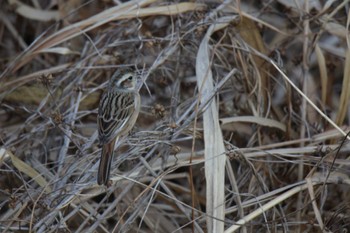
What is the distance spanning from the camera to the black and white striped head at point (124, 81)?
12.2ft

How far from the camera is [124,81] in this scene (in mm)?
3730

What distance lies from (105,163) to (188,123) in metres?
0.52

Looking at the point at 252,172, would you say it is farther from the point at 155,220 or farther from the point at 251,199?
the point at 155,220

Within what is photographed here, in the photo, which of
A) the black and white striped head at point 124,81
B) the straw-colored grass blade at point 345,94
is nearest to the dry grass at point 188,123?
the straw-colored grass blade at point 345,94

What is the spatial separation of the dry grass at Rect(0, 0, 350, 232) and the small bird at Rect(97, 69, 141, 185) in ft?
0.26

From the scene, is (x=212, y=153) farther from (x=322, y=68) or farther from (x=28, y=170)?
(x=322, y=68)

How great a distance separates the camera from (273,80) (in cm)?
427

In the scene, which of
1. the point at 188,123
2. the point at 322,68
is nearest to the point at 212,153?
the point at 188,123

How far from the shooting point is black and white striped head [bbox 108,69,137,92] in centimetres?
372

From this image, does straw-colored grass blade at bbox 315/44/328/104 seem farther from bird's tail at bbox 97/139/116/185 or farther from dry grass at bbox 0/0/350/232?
bird's tail at bbox 97/139/116/185

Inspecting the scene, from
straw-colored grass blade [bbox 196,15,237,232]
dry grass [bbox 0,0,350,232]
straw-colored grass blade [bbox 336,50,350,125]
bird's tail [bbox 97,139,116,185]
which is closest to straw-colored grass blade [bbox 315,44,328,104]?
dry grass [bbox 0,0,350,232]

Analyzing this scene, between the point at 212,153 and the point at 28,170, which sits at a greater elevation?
the point at 212,153

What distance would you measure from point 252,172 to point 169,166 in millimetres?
459

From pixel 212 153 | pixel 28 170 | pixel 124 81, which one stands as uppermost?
pixel 124 81
